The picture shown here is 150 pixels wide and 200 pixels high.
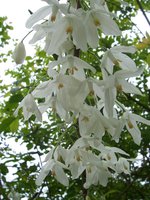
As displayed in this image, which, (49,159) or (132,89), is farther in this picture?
(49,159)

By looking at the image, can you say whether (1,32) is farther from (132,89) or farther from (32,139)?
(132,89)

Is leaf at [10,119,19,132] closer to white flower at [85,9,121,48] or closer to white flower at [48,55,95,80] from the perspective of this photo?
white flower at [48,55,95,80]

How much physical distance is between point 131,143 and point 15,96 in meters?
1.55

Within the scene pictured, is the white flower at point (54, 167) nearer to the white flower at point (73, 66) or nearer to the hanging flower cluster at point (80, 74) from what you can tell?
the hanging flower cluster at point (80, 74)

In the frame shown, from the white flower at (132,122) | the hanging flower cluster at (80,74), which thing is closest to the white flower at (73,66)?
the hanging flower cluster at (80,74)

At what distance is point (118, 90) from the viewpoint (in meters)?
1.39

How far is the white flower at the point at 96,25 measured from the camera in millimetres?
1279

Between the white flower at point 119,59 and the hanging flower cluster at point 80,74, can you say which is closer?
the hanging flower cluster at point 80,74

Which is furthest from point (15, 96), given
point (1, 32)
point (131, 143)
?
point (1, 32)

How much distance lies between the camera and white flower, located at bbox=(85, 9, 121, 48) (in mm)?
1279

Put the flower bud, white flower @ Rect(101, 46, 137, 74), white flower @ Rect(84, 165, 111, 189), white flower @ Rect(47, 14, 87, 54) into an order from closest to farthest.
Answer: white flower @ Rect(47, 14, 87, 54) → white flower @ Rect(101, 46, 137, 74) → the flower bud → white flower @ Rect(84, 165, 111, 189)

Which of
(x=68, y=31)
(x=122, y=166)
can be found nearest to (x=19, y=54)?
(x=68, y=31)

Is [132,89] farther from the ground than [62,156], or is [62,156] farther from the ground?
[132,89]

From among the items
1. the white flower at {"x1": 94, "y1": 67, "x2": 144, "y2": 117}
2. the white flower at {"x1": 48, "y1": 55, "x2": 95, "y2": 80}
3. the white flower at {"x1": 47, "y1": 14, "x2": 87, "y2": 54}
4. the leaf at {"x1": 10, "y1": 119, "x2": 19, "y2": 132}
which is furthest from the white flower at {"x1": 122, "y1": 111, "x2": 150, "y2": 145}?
the leaf at {"x1": 10, "y1": 119, "x2": 19, "y2": 132}
